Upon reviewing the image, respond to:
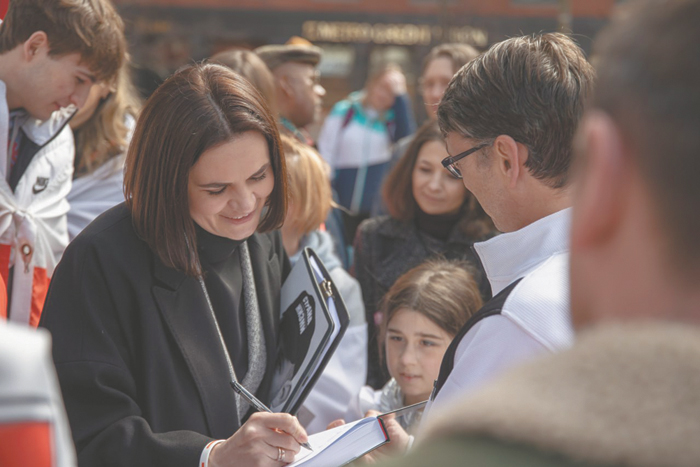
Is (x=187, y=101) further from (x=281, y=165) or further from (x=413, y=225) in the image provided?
(x=413, y=225)

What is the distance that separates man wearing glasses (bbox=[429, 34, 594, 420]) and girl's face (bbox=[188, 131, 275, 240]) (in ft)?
1.98

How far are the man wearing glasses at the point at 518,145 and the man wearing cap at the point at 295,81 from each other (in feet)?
9.36

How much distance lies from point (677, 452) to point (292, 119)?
424 centimetres

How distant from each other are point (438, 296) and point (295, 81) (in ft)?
7.27

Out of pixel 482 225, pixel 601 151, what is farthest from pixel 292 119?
pixel 601 151

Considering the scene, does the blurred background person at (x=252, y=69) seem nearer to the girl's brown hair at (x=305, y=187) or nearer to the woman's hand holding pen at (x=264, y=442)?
the girl's brown hair at (x=305, y=187)

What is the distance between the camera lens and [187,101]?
2141mm

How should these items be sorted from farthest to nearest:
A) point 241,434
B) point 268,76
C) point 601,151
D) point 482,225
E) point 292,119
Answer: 1. point 292,119
2. point 268,76
3. point 482,225
4. point 241,434
5. point 601,151

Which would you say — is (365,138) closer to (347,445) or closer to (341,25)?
(347,445)

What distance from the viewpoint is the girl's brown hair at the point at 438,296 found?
115 inches

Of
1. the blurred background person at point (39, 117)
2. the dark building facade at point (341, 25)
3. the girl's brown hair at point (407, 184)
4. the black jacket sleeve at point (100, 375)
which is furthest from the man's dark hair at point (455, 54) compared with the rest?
the dark building facade at point (341, 25)

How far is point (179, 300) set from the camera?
6.98 feet

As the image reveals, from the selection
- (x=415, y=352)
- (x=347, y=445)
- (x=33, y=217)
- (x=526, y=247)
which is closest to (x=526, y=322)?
(x=526, y=247)

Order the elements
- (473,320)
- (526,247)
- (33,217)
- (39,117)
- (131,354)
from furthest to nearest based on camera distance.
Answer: (39,117), (33,217), (131,354), (526,247), (473,320)
